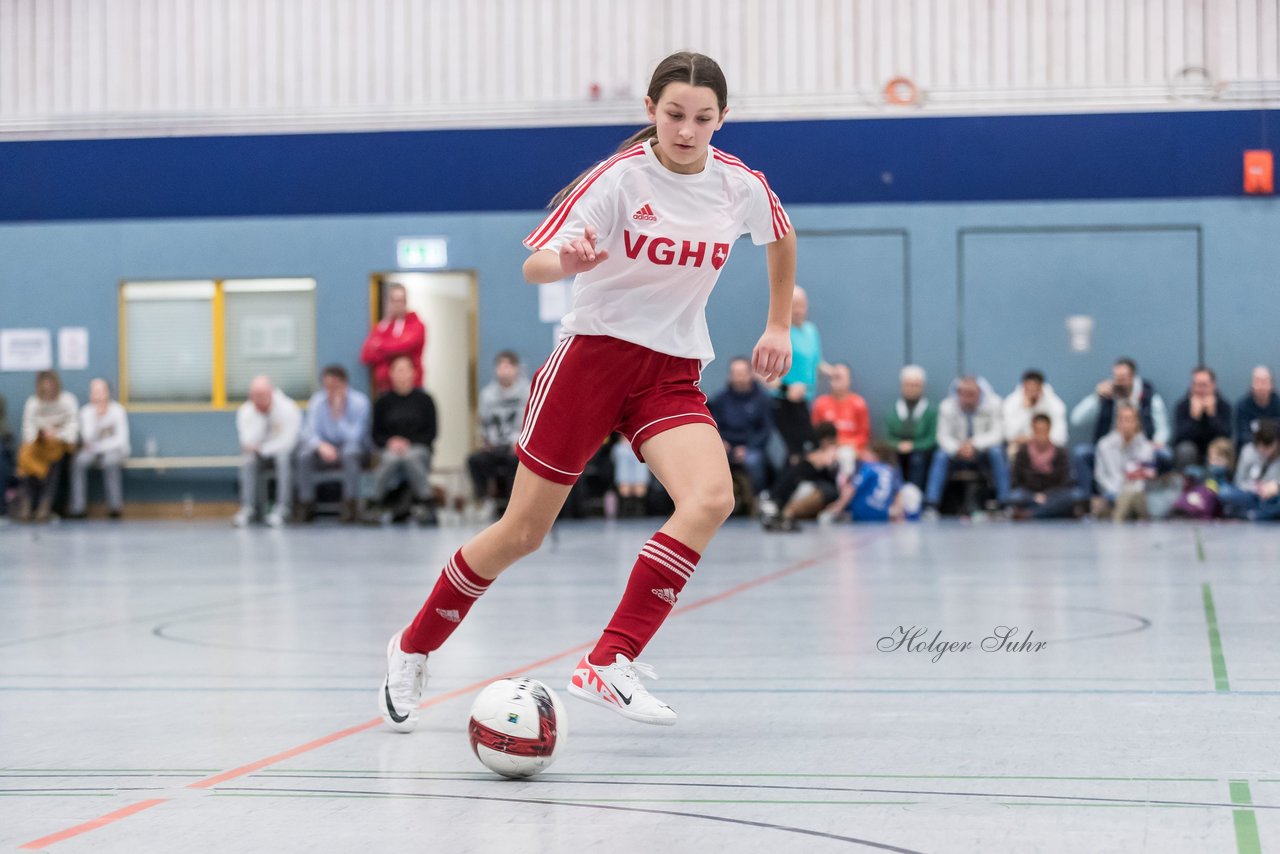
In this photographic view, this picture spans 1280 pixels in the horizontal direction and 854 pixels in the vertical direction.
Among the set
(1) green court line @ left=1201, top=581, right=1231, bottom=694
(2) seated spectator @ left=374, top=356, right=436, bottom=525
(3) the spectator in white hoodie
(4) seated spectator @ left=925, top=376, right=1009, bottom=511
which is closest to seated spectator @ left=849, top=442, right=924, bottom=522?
(4) seated spectator @ left=925, top=376, right=1009, bottom=511

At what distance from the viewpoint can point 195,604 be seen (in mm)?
7621

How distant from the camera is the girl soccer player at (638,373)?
389cm

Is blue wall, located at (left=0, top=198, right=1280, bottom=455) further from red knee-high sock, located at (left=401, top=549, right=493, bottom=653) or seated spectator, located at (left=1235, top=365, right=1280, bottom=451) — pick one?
red knee-high sock, located at (left=401, top=549, right=493, bottom=653)

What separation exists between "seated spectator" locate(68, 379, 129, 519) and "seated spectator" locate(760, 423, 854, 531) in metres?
7.05

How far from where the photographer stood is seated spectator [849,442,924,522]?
14.4 meters

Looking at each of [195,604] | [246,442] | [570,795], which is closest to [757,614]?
[195,604]

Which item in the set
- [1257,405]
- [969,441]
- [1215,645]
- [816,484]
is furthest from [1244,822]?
[1257,405]

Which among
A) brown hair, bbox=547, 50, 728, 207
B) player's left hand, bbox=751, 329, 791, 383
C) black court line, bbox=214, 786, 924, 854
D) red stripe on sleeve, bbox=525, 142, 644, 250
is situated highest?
brown hair, bbox=547, 50, 728, 207

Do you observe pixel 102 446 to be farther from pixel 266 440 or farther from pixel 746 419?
pixel 746 419

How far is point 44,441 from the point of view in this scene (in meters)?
16.3

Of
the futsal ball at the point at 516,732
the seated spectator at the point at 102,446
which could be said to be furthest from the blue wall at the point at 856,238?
the futsal ball at the point at 516,732

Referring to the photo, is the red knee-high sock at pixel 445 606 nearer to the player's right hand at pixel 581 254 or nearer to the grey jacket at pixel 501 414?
the player's right hand at pixel 581 254

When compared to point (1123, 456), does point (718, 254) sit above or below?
above

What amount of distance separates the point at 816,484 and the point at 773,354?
996cm
